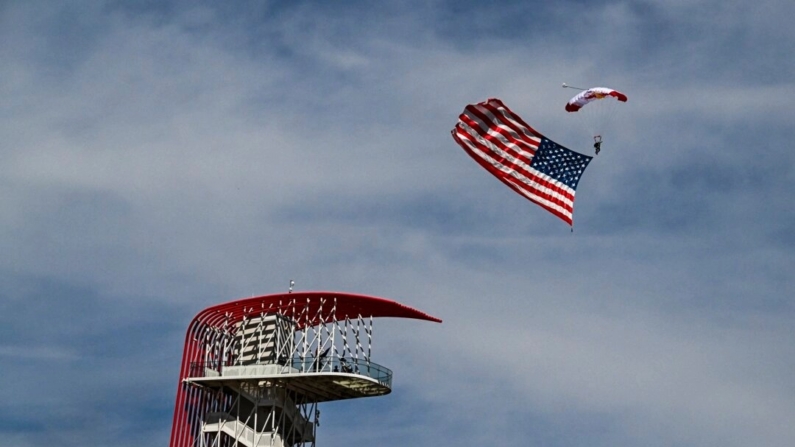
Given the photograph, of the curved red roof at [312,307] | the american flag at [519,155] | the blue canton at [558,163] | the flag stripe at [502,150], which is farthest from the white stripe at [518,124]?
the curved red roof at [312,307]

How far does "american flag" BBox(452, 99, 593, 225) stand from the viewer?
67625 millimetres

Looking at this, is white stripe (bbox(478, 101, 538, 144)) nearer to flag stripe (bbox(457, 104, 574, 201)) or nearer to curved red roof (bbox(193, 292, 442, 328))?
flag stripe (bbox(457, 104, 574, 201))

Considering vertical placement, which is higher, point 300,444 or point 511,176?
point 511,176

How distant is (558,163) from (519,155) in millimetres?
2269

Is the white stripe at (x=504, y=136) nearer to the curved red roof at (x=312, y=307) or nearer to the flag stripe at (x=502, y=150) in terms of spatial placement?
the flag stripe at (x=502, y=150)

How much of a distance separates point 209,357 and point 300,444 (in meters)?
9.14

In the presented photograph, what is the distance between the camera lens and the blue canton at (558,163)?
224 feet

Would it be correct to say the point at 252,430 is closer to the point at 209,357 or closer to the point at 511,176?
the point at 209,357

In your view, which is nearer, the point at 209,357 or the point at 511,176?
the point at 511,176

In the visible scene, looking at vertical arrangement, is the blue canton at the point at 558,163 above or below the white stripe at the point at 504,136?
below

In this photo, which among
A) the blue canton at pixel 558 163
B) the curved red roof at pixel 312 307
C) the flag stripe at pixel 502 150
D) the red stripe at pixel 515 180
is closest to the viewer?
the red stripe at pixel 515 180

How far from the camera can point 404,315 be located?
89.0 metres

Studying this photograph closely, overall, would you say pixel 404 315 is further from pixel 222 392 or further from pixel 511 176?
pixel 511 176

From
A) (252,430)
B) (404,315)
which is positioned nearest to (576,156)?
(404,315)
